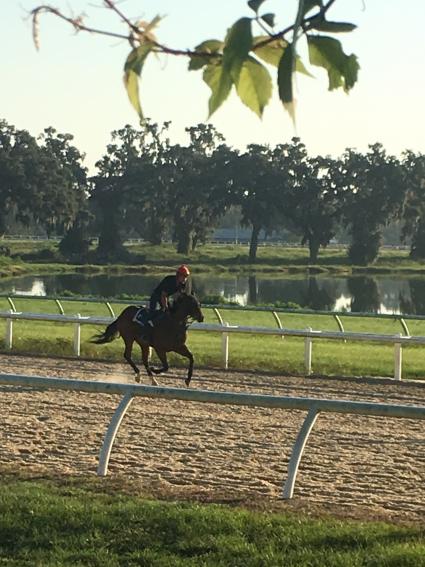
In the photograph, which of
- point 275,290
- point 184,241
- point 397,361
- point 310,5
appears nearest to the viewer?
point 310,5

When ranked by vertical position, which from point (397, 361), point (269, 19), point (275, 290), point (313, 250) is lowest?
point (275, 290)

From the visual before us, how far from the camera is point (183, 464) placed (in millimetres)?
8531

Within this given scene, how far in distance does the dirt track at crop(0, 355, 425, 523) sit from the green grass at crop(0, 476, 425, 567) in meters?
0.56

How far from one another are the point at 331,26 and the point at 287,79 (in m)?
0.18

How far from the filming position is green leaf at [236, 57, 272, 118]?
5.20 ft

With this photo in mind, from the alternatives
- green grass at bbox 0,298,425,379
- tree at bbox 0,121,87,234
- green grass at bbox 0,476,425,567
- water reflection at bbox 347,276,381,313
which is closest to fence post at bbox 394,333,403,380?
green grass at bbox 0,298,425,379

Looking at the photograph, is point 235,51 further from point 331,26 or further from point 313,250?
point 313,250

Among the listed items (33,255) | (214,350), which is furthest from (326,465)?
(33,255)

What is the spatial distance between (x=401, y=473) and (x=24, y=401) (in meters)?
5.17

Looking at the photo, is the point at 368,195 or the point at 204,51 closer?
the point at 204,51

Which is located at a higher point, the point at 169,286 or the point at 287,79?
the point at 287,79

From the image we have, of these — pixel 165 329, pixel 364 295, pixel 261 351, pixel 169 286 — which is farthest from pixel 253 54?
pixel 364 295

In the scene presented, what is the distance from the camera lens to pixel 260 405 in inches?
299

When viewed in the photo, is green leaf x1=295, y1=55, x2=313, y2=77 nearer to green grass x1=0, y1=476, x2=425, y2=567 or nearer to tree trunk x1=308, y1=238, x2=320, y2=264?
green grass x1=0, y1=476, x2=425, y2=567
